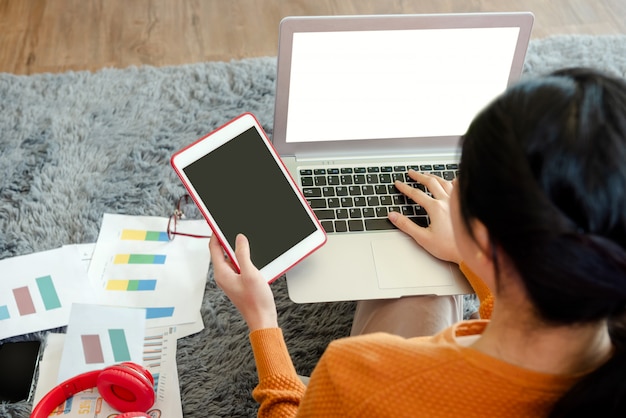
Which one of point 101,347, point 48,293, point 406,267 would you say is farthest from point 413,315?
point 48,293

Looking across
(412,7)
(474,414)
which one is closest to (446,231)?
(474,414)

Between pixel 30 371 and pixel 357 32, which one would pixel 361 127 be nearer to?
pixel 357 32

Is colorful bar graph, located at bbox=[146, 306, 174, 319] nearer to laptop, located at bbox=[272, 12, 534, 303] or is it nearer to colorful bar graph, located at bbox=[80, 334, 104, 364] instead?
colorful bar graph, located at bbox=[80, 334, 104, 364]

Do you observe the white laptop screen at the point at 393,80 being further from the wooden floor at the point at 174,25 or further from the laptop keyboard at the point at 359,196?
the wooden floor at the point at 174,25

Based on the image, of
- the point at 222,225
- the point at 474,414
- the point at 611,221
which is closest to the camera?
the point at 611,221

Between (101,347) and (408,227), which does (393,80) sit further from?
(101,347)

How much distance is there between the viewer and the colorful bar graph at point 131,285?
1279 mm

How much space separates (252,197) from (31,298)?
570 mm

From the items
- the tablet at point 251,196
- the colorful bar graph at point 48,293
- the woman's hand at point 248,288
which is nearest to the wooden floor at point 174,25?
the colorful bar graph at point 48,293

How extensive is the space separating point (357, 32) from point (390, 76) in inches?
4.3

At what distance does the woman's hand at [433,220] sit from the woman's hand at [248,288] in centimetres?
24

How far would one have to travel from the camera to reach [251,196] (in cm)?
95

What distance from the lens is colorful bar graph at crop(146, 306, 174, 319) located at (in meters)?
1.25

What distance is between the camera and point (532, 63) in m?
1.78
